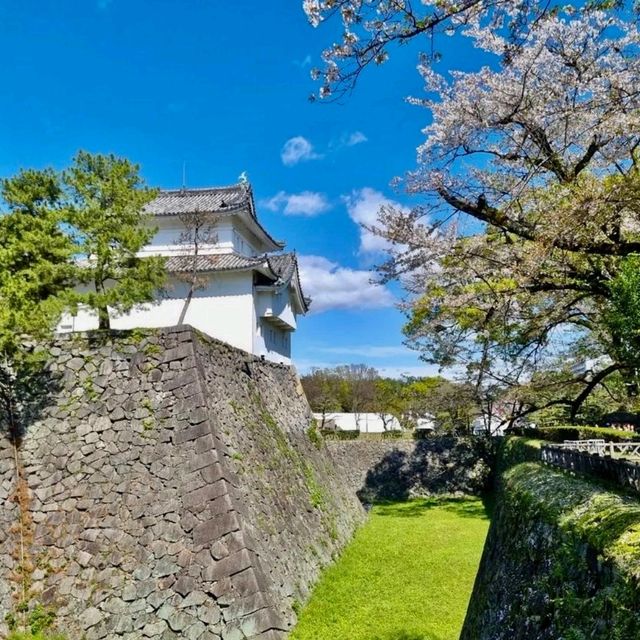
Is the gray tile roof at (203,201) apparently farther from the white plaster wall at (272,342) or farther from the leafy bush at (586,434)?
the leafy bush at (586,434)

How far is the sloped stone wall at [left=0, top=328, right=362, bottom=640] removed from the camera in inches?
246

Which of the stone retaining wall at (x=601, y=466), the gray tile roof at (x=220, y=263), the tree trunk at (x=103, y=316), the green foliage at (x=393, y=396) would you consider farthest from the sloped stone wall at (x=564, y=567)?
the green foliage at (x=393, y=396)

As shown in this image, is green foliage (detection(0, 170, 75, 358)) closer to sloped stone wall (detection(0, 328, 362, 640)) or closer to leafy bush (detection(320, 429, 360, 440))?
sloped stone wall (detection(0, 328, 362, 640))

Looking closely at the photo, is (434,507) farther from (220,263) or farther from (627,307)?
(627,307)

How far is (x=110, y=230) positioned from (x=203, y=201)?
9971mm

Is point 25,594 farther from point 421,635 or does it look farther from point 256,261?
point 256,261

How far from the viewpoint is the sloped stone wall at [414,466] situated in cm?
2071

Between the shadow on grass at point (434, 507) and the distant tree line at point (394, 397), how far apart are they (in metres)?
2.92

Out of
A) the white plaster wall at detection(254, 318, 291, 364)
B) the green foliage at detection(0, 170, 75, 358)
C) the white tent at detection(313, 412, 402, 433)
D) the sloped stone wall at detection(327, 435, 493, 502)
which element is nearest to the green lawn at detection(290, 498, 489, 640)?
the sloped stone wall at detection(327, 435, 493, 502)

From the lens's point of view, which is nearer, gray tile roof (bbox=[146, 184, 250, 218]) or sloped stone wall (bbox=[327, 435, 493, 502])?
gray tile roof (bbox=[146, 184, 250, 218])

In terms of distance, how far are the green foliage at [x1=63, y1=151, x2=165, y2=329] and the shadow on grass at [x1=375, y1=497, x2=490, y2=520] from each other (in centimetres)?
1200

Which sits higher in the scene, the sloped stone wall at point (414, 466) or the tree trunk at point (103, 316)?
the tree trunk at point (103, 316)

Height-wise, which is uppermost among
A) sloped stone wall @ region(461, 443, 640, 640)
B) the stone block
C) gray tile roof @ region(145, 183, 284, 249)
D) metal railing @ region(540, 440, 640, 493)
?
gray tile roof @ region(145, 183, 284, 249)

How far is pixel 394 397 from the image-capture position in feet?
112
